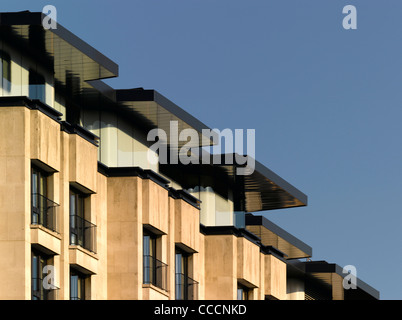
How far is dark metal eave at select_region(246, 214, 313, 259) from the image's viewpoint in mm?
60375

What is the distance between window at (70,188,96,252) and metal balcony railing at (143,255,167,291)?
3124 mm

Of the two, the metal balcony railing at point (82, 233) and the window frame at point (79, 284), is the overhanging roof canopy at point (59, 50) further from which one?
the window frame at point (79, 284)

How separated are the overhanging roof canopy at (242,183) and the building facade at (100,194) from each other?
86mm

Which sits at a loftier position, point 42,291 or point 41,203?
point 41,203

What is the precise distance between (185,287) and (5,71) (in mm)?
13234

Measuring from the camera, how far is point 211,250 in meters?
53.2

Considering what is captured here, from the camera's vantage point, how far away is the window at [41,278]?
39.3m

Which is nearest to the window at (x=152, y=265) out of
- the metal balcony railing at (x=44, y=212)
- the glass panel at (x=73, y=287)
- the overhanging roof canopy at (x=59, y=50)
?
the glass panel at (x=73, y=287)

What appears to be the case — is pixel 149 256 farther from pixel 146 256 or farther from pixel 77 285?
pixel 77 285

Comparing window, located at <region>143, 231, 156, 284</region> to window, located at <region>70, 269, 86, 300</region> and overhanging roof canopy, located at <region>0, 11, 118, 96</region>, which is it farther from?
overhanging roof canopy, located at <region>0, 11, 118, 96</region>

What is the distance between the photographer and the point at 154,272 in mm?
46406

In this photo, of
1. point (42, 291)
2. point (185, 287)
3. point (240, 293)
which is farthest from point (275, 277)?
point (42, 291)
